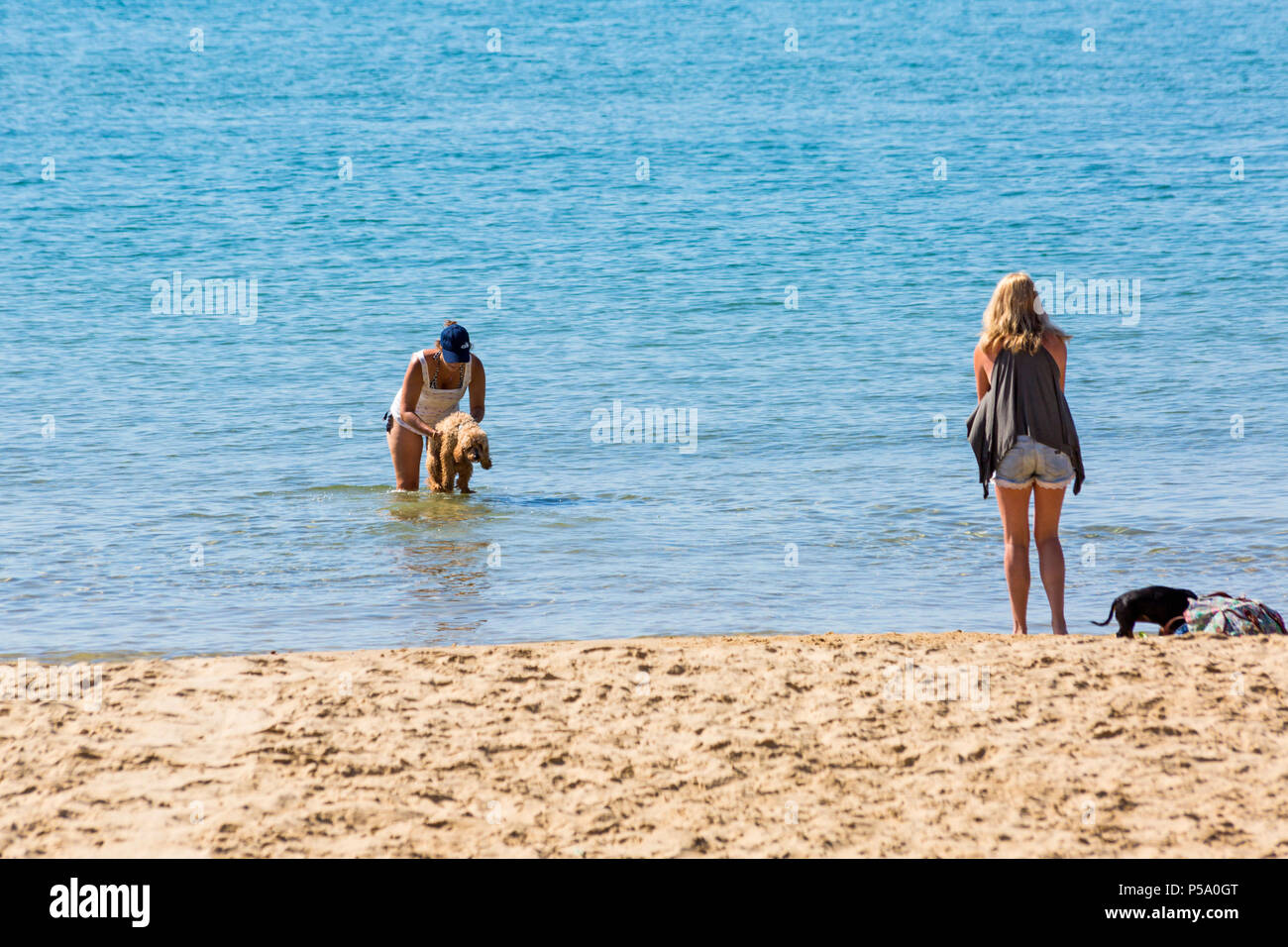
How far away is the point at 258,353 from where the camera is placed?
1723 centimetres

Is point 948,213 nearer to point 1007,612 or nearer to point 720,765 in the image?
point 1007,612

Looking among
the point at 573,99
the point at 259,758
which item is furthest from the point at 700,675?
the point at 573,99

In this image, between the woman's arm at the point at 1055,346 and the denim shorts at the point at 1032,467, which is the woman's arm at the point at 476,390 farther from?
the woman's arm at the point at 1055,346

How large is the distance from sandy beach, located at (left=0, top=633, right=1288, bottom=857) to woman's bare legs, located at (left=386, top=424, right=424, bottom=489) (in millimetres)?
4359

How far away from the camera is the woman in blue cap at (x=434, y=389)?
9164 millimetres

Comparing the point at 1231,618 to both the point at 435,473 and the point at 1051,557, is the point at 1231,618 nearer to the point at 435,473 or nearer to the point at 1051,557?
the point at 1051,557

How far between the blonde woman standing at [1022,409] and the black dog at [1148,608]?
1.06ft

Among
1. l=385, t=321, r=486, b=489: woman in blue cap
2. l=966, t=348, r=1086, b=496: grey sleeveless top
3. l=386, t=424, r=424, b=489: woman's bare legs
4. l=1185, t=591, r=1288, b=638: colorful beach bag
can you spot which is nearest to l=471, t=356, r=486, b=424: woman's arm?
l=385, t=321, r=486, b=489: woman in blue cap

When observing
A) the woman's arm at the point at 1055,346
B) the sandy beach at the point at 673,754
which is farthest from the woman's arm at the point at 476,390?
the woman's arm at the point at 1055,346

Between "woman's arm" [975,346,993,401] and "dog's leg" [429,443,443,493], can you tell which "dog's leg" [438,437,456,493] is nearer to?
"dog's leg" [429,443,443,493]

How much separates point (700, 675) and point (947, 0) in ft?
151

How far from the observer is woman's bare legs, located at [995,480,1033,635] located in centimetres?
597

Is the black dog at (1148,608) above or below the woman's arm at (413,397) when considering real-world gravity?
below

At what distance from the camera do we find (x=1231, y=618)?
5.62 metres
